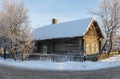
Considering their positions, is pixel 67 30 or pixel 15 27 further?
pixel 67 30

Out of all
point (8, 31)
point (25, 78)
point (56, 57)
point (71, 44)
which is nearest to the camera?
point (25, 78)

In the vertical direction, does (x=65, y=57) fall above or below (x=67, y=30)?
below

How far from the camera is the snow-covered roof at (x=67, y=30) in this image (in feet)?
115

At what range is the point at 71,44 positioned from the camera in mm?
35688

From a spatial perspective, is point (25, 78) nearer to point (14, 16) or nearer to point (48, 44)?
point (14, 16)

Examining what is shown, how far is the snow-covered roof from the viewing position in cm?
3491

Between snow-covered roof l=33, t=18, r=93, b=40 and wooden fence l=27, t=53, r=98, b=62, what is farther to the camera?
snow-covered roof l=33, t=18, r=93, b=40

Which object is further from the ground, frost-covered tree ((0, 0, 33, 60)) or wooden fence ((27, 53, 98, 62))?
frost-covered tree ((0, 0, 33, 60))

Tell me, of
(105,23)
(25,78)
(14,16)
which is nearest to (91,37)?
(105,23)

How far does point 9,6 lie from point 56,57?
10.2 m

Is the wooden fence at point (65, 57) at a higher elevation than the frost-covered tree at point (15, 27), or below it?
below

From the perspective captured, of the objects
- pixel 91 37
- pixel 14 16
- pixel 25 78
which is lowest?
pixel 25 78

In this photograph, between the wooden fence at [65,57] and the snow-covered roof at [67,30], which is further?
the snow-covered roof at [67,30]

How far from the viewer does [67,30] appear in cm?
3766
